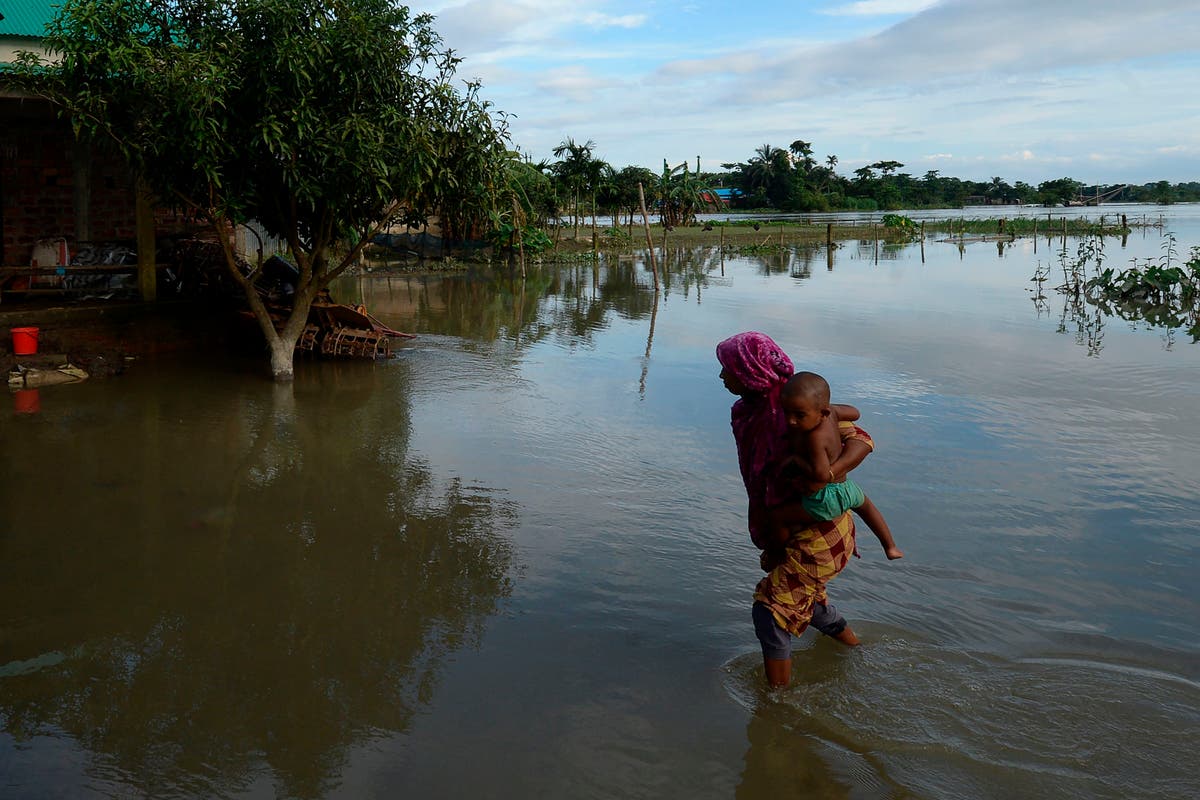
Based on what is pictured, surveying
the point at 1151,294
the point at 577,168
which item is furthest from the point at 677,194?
the point at 1151,294

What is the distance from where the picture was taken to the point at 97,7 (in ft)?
29.8

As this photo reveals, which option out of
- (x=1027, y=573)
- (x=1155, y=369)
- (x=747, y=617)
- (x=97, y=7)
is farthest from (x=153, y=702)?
(x=1155, y=369)

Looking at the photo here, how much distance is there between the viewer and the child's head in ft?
10.8

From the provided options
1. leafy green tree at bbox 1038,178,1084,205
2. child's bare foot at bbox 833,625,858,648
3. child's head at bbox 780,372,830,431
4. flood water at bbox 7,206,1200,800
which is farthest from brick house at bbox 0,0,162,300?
leafy green tree at bbox 1038,178,1084,205

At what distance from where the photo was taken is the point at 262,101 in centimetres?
930

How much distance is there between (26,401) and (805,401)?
29.7ft

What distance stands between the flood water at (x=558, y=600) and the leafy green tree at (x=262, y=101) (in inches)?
93.0

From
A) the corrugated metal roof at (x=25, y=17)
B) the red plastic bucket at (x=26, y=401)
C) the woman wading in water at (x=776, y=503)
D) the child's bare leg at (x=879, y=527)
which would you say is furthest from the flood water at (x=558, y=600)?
the corrugated metal roof at (x=25, y=17)

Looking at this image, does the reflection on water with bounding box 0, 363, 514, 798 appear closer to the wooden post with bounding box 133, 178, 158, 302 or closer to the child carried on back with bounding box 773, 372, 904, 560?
the child carried on back with bounding box 773, 372, 904, 560

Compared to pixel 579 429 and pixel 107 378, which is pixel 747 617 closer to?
pixel 579 429

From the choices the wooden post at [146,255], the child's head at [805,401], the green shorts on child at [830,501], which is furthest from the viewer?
the wooden post at [146,255]

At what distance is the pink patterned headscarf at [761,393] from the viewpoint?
3.61 metres

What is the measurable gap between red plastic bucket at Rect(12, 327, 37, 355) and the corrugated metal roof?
489 centimetres

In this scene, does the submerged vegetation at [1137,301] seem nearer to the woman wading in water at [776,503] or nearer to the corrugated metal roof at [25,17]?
the woman wading in water at [776,503]
